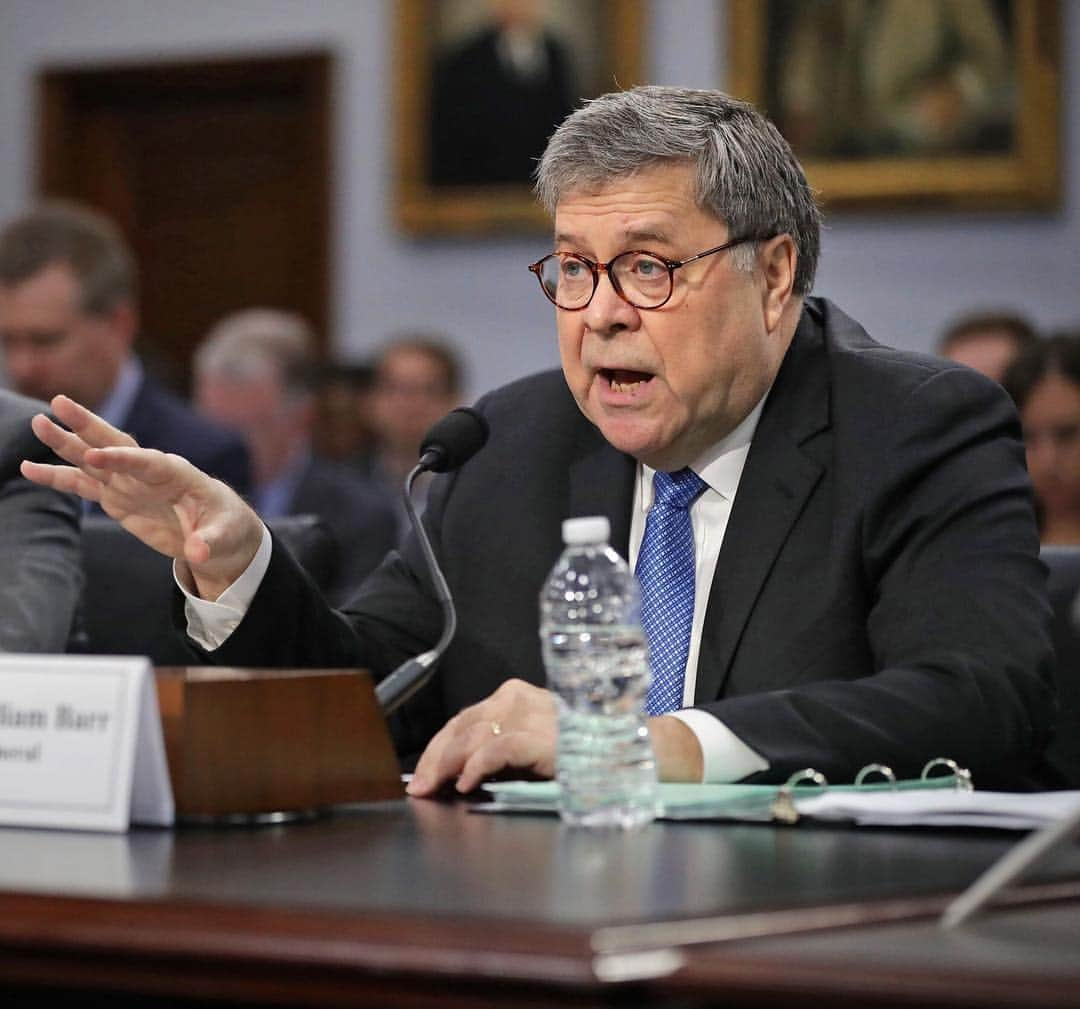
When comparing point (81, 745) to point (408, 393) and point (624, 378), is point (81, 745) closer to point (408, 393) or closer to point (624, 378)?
point (624, 378)

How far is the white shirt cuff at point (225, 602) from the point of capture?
2.32m

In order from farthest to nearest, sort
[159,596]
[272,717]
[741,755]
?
[159,596], [741,755], [272,717]

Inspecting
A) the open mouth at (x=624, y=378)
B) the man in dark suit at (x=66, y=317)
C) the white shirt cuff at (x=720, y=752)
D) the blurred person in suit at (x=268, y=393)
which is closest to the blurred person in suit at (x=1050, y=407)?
the open mouth at (x=624, y=378)

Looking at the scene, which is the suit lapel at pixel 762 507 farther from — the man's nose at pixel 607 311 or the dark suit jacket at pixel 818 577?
the man's nose at pixel 607 311

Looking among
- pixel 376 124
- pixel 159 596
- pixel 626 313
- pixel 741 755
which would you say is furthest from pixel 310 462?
pixel 741 755

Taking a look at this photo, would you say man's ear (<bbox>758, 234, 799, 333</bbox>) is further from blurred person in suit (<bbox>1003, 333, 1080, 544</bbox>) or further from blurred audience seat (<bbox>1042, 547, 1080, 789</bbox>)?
blurred person in suit (<bbox>1003, 333, 1080, 544</bbox>)

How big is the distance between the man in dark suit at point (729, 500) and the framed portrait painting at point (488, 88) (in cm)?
409

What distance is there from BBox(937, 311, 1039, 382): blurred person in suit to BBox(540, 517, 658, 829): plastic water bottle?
10.8ft

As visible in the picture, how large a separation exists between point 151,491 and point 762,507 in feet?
2.62

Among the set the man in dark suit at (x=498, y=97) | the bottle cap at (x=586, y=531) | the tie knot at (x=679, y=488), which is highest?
the man in dark suit at (x=498, y=97)

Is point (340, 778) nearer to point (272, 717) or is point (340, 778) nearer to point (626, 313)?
point (272, 717)

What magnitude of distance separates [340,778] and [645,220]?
933mm

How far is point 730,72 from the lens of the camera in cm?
651

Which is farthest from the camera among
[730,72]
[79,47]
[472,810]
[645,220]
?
[79,47]
